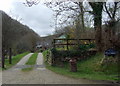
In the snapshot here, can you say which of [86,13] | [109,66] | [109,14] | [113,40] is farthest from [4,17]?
[113,40]

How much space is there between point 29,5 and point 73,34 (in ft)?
28.0

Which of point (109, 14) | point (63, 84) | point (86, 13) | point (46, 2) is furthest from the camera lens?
point (86, 13)

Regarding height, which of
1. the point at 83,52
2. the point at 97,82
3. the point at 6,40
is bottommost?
the point at 97,82

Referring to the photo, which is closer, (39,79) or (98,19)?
(39,79)

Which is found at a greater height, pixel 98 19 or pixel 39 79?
pixel 98 19

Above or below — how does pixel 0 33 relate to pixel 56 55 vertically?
above

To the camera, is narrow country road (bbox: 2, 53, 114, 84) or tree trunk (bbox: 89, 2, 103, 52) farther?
tree trunk (bbox: 89, 2, 103, 52)

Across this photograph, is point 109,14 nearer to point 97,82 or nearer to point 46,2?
point 46,2

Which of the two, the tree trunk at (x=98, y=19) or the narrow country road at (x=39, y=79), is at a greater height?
the tree trunk at (x=98, y=19)

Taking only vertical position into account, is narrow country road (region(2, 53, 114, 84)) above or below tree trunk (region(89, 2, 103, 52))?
below

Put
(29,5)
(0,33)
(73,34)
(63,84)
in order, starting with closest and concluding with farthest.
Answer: (63,84) < (29,5) < (0,33) < (73,34)

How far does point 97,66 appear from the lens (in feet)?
34.4

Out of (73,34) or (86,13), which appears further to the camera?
(73,34)

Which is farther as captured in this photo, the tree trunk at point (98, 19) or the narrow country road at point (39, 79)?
the tree trunk at point (98, 19)
